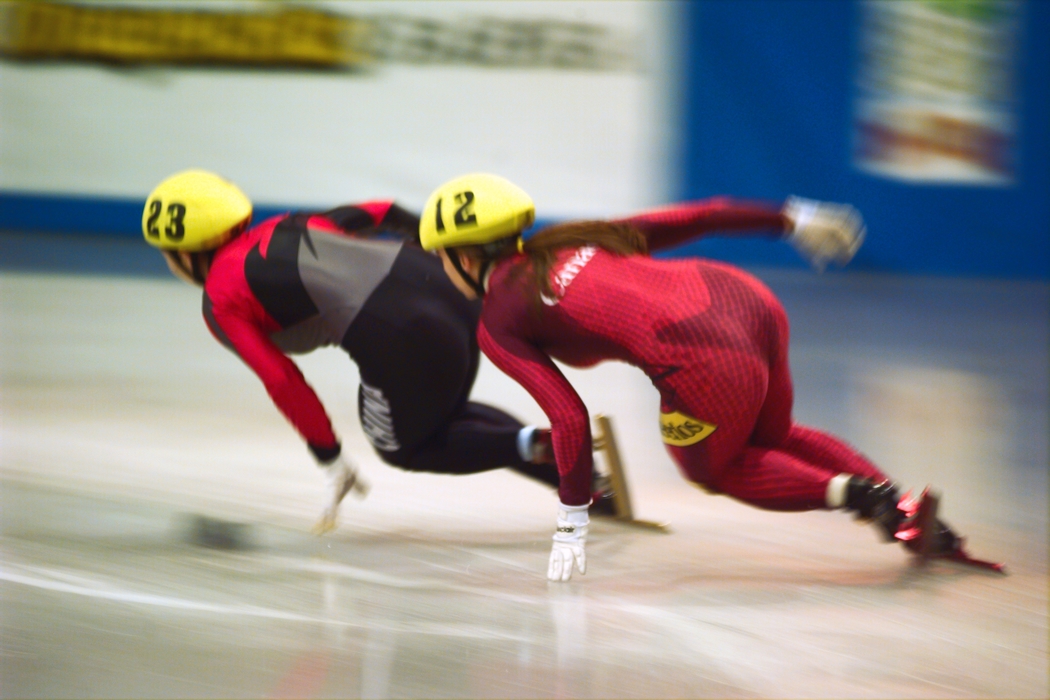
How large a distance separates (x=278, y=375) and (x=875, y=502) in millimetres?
1454

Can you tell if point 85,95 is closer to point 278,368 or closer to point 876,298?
point 876,298

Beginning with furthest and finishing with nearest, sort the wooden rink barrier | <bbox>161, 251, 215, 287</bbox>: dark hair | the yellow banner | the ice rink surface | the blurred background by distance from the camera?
the yellow banner → the wooden rink barrier → <bbox>161, 251, 215, 287</bbox>: dark hair → the blurred background → the ice rink surface

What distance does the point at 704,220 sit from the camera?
2637 millimetres

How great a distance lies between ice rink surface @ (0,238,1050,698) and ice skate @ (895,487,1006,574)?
0.13 feet

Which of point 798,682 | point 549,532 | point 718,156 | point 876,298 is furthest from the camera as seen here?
point 718,156

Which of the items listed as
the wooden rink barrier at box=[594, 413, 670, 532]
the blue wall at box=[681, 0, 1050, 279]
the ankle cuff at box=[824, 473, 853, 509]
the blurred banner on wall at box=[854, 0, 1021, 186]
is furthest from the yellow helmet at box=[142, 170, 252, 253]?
the blurred banner on wall at box=[854, 0, 1021, 186]

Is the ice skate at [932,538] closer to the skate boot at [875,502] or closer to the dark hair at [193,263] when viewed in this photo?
the skate boot at [875,502]

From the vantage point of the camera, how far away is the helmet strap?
8.18ft

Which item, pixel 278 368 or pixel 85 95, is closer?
pixel 278 368

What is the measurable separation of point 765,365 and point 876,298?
5.05 meters

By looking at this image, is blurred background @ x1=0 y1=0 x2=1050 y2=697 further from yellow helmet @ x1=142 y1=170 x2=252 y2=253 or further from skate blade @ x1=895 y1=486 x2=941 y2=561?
yellow helmet @ x1=142 y1=170 x2=252 y2=253

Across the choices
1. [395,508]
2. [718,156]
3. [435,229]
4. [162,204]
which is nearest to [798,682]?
[435,229]

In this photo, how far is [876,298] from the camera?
713 centimetres

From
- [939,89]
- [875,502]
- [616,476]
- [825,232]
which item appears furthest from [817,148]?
[875,502]
